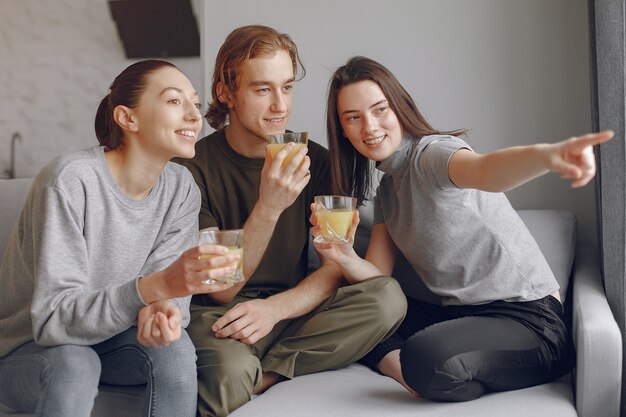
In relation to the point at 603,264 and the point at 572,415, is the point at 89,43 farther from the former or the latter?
the point at 572,415

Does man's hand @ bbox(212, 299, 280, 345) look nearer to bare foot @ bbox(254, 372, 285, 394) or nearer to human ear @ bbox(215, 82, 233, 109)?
bare foot @ bbox(254, 372, 285, 394)

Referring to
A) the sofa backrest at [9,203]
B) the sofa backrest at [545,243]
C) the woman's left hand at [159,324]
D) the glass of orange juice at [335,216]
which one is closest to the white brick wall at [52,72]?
the sofa backrest at [9,203]

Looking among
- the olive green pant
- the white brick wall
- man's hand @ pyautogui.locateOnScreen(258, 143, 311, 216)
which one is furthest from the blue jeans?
the white brick wall

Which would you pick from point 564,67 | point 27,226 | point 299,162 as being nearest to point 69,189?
point 27,226

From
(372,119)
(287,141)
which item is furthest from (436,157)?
(287,141)

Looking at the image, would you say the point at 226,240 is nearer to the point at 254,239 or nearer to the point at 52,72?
the point at 254,239

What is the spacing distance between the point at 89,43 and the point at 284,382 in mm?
1728

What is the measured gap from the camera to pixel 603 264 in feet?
7.60

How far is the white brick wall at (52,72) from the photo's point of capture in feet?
10.4

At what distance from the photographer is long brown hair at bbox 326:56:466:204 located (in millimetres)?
2203

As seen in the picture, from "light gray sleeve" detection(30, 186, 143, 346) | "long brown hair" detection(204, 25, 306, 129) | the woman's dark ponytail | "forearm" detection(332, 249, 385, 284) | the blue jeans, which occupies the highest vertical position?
"long brown hair" detection(204, 25, 306, 129)

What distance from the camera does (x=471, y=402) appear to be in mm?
1909

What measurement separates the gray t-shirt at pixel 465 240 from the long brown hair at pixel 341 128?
0.23ft

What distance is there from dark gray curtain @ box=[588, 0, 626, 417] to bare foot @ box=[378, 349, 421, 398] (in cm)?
56
